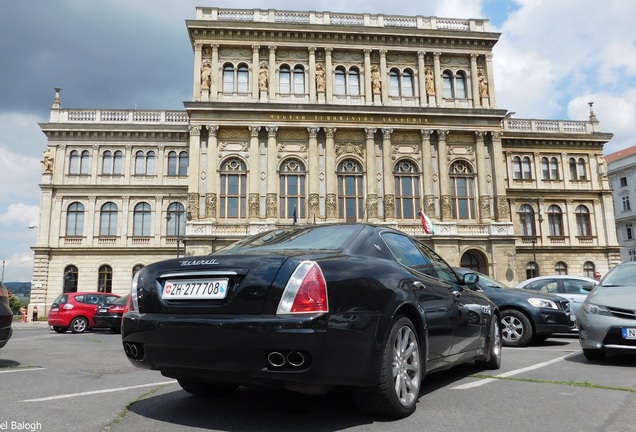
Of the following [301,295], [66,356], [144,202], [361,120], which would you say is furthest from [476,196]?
[301,295]

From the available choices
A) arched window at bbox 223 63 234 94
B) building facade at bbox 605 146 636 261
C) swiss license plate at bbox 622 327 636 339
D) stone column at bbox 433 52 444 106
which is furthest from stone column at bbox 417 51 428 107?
building facade at bbox 605 146 636 261

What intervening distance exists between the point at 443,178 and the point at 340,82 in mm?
10666

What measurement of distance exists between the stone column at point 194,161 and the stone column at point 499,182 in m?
21.6

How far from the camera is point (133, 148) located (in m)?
37.5

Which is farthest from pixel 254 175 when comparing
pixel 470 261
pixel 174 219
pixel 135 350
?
pixel 135 350

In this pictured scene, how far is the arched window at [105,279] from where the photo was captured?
35.7 metres

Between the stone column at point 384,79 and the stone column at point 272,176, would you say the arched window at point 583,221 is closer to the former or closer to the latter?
the stone column at point 384,79

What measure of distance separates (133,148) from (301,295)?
38008mm

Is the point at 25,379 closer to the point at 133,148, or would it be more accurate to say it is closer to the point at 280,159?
the point at 280,159

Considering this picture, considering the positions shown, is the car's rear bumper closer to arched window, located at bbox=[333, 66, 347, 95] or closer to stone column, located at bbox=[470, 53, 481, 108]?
arched window, located at bbox=[333, 66, 347, 95]

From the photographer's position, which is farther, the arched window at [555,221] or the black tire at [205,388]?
the arched window at [555,221]

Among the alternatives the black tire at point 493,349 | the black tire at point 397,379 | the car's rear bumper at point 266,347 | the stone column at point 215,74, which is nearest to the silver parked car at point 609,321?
the black tire at point 493,349

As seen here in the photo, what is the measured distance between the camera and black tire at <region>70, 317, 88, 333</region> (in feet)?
57.3

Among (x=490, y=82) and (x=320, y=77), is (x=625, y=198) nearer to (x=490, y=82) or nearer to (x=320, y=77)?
(x=490, y=82)
